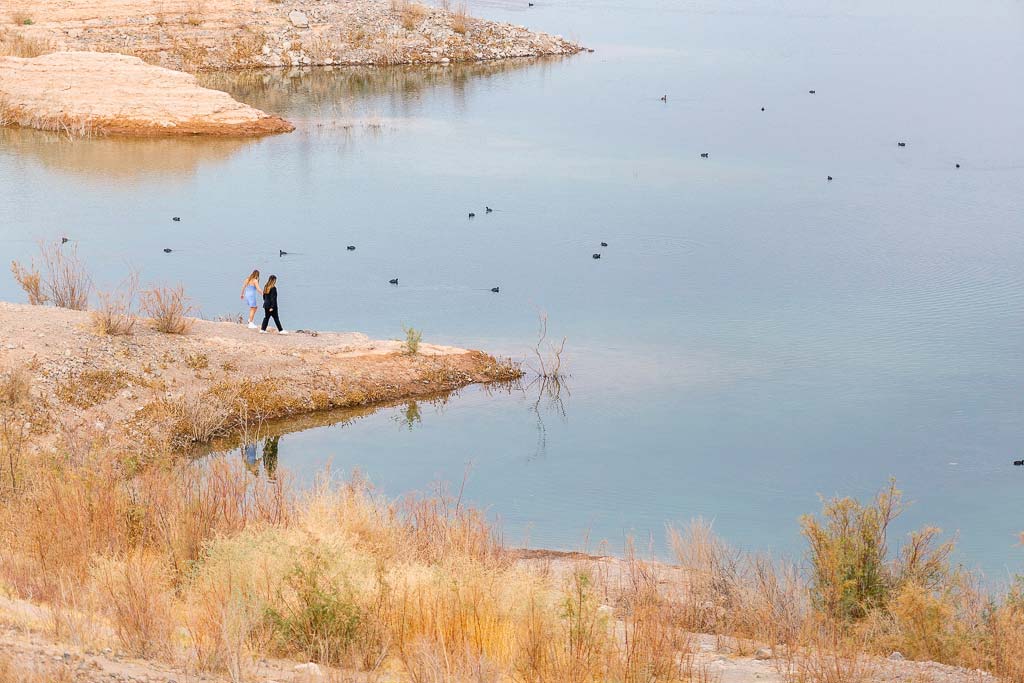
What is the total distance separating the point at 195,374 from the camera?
2136cm

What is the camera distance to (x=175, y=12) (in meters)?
58.7

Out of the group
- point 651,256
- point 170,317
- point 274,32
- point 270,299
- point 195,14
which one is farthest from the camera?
point 274,32

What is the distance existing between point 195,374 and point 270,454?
1.88 meters

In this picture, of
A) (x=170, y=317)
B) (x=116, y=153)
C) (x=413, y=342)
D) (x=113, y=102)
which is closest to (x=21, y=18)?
(x=113, y=102)

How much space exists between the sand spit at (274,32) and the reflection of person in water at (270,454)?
3689cm

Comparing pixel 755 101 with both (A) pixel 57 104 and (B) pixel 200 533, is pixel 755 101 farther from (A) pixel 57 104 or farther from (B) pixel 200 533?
(B) pixel 200 533

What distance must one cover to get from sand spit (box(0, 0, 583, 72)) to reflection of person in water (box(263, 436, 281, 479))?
121ft

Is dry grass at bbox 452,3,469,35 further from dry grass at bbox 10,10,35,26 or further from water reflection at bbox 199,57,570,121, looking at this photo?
dry grass at bbox 10,10,35,26

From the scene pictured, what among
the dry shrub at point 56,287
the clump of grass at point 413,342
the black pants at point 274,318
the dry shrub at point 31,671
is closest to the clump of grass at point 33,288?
the dry shrub at point 56,287

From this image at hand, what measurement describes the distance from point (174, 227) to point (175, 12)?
29.3 meters

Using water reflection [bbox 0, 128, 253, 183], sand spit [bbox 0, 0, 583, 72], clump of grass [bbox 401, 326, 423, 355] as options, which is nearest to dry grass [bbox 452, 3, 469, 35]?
sand spit [bbox 0, 0, 583, 72]

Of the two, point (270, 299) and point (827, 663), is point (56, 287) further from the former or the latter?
point (827, 663)

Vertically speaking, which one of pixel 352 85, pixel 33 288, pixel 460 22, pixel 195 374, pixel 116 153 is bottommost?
pixel 195 374

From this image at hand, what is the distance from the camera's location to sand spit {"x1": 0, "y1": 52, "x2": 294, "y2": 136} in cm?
4409
